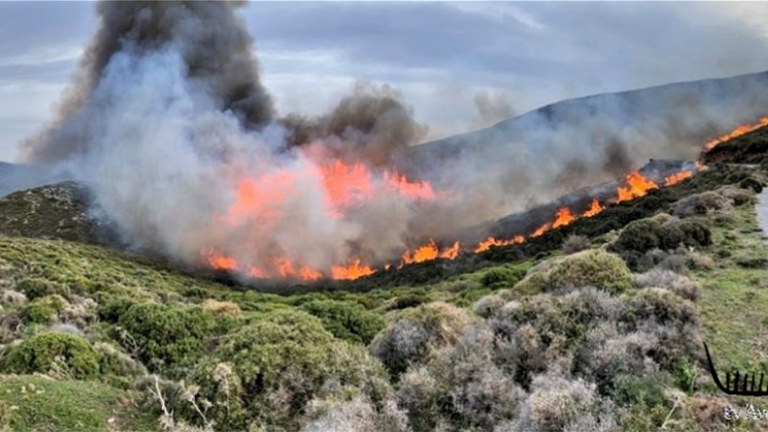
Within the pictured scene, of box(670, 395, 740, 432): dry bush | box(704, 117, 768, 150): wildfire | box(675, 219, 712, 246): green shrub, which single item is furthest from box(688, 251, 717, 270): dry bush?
box(704, 117, 768, 150): wildfire

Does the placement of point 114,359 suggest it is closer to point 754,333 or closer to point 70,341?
point 70,341

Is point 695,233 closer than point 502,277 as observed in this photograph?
Yes

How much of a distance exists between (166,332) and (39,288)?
34.1 feet

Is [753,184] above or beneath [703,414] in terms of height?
beneath

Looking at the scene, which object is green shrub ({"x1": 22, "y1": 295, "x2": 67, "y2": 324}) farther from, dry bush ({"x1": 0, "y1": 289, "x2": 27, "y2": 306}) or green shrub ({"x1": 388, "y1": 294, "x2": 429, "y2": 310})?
green shrub ({"x1": 388, "y1": 294, "x2": 429, "y2": 310})

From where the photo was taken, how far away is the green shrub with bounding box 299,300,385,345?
17.6 m

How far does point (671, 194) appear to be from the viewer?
165 ft

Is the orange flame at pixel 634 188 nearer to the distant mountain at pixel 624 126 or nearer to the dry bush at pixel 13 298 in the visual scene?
the distant mountain at pixel 624 126

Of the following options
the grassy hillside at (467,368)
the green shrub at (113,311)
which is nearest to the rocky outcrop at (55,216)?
the green shrub at (113,311)

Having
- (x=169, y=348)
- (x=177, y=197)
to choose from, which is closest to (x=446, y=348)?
(x=169, y=348)

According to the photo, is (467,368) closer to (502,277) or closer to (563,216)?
(502,277)

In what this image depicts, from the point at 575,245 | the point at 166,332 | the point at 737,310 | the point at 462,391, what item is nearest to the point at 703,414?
the point at 462,391

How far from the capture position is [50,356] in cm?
1210

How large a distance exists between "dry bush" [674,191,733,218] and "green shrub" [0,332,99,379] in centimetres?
2223
